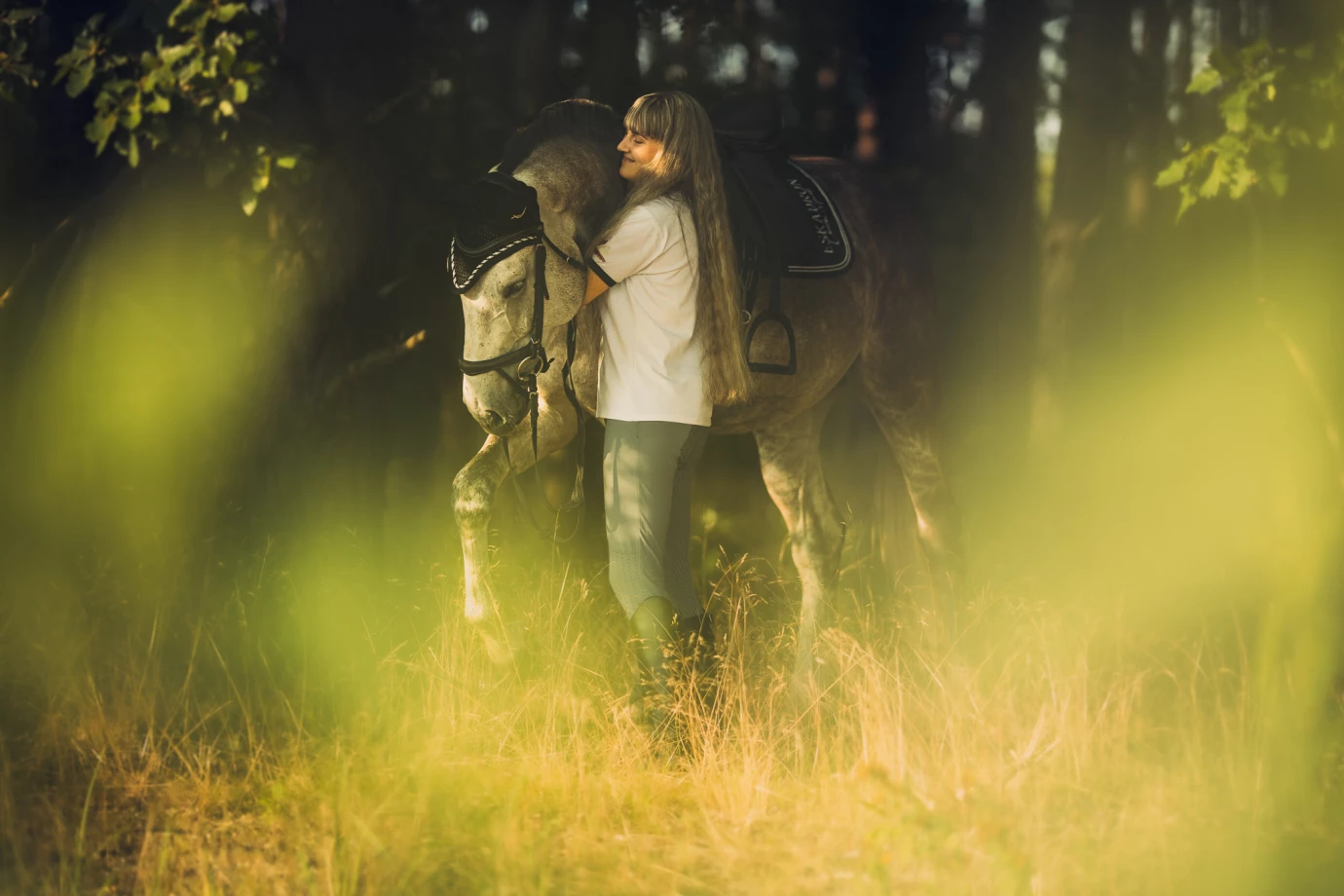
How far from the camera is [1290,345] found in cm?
599

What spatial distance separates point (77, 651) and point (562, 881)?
2.56m

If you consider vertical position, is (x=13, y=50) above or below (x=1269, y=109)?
above

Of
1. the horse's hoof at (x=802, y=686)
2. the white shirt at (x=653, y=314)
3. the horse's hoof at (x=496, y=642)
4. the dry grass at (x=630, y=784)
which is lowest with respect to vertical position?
the horse's hoof at (x=802, y=686)

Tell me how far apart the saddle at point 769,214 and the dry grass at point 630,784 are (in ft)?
4.49

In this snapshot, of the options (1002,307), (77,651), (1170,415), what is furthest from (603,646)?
(1170,415)

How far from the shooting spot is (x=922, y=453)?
6125 mm

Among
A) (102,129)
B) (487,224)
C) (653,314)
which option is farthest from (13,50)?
(653,314)

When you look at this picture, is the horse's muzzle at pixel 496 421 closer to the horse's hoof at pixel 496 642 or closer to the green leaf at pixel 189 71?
the horse's hoof at pixel 496 642

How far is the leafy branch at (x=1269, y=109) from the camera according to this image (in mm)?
5000

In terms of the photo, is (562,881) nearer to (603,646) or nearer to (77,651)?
(603,646)

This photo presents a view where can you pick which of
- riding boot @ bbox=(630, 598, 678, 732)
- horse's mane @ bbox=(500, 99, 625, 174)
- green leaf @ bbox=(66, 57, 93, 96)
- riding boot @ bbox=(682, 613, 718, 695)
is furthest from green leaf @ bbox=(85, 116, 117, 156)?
riding boot @ bbox=(682, 613, 718, 695)

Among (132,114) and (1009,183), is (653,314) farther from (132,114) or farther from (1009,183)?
(1009,183)

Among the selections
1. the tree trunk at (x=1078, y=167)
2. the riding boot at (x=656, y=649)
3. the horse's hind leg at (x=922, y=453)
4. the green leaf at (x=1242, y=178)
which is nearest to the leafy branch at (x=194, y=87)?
the riding boot at (x=656, y=649)

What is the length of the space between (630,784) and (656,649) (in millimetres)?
449
